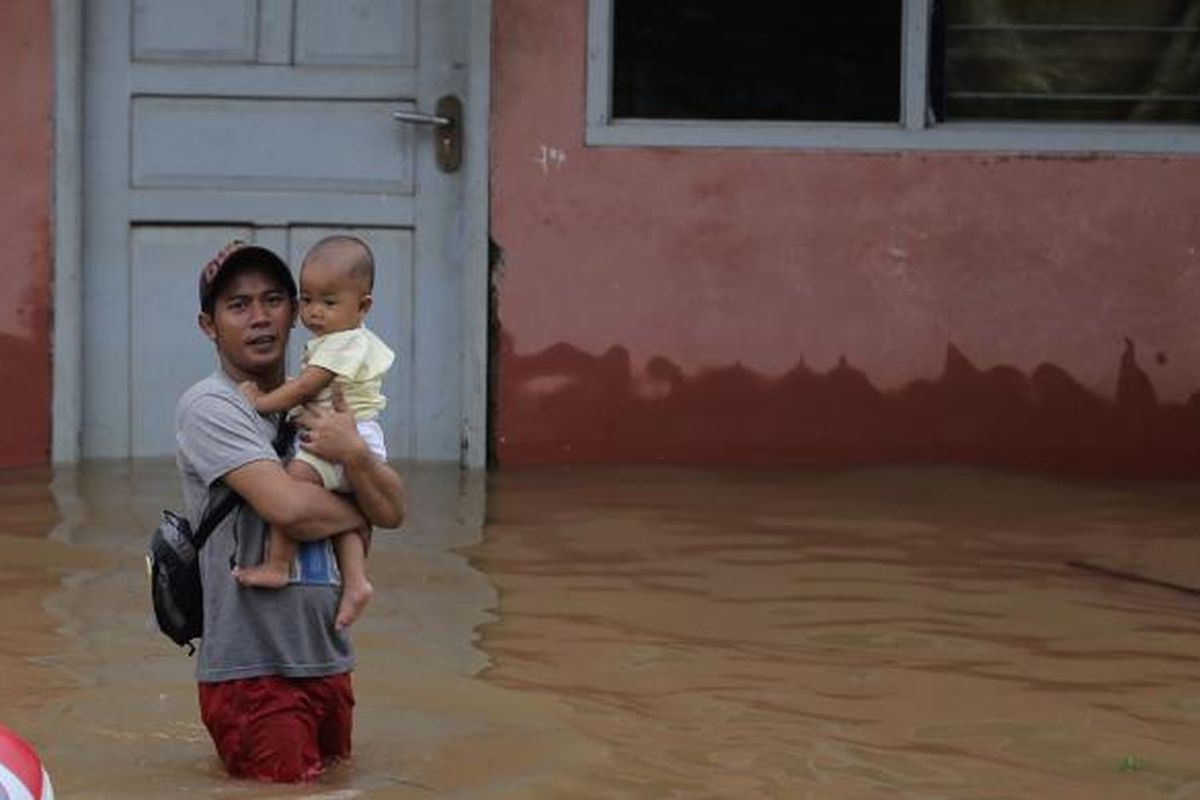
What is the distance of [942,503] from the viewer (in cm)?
939

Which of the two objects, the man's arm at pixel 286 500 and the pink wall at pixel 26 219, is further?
the pink wall at pixel 26 219

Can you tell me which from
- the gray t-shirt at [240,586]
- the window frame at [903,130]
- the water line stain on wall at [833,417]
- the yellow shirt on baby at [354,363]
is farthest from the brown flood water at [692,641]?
the window frame at [903,130]

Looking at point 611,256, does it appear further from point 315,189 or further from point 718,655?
point 718,655

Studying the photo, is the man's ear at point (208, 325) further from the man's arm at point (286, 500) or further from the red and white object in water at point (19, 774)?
the red and white object in water at point (19, 774)

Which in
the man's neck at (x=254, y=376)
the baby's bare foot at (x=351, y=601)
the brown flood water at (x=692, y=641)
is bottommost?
the brown flood water at (x=692, y=641)

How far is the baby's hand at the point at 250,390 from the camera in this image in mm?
5160

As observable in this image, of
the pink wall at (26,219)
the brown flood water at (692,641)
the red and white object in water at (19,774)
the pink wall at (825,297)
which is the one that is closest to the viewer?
the red and white object in water at (19,774)

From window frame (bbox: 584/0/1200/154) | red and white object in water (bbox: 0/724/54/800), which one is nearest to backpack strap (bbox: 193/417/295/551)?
red and white object in water (bbox: 0/724/54/800)

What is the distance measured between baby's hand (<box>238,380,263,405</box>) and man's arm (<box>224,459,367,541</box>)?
0.51ft

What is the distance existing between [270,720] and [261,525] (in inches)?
15.4

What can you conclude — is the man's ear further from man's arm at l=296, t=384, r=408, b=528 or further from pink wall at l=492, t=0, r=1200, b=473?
pink wall at l=492, t=0, r=1200, b=473

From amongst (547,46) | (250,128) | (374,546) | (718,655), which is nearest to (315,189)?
(250,128)

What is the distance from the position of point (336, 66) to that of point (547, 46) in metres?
0.84

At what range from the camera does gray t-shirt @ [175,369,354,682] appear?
5102 millimetres
